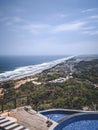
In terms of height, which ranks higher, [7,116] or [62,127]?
[7,116]

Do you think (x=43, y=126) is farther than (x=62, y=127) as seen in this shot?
No

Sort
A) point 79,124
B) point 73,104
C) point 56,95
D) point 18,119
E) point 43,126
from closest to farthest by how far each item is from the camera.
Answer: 1. point 43,126
2. point 18,119
3. point 79,124
4. point 73,104
5. point 56,95

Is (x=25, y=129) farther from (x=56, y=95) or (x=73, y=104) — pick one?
(x=56, y=95)

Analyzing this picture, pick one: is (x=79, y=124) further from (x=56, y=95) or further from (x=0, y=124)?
(x=56, y=95)

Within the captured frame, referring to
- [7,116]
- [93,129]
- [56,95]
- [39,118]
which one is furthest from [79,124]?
[56,95]

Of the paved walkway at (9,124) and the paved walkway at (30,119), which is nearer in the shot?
the paved walkway at (9,124)

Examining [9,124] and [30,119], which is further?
[30,119]

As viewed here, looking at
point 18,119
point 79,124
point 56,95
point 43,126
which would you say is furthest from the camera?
point 56,95

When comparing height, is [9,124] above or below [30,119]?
above

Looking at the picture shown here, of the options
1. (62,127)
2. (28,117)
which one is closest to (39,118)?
(28,117)

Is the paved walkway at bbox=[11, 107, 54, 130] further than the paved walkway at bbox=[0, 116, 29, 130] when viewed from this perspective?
Yes
